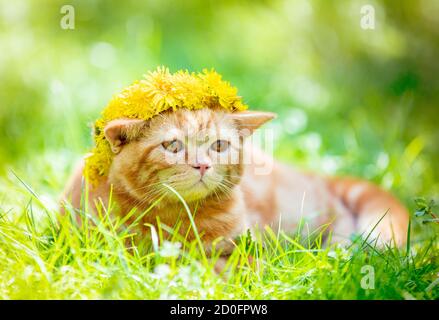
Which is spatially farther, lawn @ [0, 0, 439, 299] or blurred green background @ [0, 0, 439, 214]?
blurred green background @ [0, 0, 439, 214]

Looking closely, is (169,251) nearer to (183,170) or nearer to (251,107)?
(183,170)

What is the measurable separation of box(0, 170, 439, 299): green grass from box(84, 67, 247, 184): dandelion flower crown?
18 cm

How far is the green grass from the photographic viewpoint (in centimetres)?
175

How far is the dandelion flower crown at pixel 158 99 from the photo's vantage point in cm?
195

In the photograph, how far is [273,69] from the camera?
14.3 feet

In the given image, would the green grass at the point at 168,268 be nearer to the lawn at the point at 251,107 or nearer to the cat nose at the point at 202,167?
the lawn at the point at 251,107

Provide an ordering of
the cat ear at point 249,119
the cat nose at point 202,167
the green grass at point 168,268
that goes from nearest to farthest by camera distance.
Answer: the green grass at point 168,268
the cat nose at point 202,167
the cat ear at point 249,119

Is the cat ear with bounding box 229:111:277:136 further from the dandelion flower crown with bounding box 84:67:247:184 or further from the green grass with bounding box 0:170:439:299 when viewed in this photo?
the green grass with bounding box 0:170:439:299

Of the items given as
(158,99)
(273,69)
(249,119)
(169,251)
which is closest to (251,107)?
(273,69)

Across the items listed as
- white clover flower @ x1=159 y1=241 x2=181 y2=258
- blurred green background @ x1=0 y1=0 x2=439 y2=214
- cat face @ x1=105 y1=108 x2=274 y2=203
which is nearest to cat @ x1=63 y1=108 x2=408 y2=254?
cat face @ x1=105 y1=108 x2=274 y2=203

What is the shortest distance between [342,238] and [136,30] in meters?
2.40

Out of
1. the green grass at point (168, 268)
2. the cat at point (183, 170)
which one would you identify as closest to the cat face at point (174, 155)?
the cat at point (183, 170)

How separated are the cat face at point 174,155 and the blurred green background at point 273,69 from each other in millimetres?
1158

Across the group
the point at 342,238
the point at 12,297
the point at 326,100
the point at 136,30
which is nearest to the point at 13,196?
the point at 12,297
